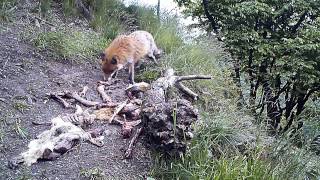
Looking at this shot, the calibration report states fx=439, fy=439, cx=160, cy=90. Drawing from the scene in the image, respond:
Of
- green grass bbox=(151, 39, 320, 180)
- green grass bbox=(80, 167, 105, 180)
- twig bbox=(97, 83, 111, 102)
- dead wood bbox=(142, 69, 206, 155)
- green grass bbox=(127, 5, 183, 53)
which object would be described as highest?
green grass bbox=(127, 5, 183, 53)

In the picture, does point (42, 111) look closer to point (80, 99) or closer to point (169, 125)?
point (80, 99)

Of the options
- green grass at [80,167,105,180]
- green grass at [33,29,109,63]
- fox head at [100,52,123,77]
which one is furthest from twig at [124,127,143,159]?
green grass at [33,29,109,63]

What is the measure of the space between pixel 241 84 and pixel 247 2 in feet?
5.34

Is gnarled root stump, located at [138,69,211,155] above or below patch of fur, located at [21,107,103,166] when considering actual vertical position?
above

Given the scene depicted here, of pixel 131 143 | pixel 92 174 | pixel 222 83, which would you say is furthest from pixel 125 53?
pixel 92 174

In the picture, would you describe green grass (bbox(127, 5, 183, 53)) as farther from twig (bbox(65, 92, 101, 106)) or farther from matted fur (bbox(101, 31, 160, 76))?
twig (bbox(65, 92, 101, 106))

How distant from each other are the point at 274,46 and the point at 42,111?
471cm

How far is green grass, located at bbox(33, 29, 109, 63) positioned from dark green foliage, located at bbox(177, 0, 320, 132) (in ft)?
8.93

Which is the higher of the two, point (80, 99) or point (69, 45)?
point (69, 45)

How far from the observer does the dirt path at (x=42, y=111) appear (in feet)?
14.0

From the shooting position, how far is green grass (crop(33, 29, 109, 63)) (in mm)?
6962

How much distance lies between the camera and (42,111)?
5.38m

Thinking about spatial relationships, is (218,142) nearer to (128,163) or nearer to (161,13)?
(128,163)

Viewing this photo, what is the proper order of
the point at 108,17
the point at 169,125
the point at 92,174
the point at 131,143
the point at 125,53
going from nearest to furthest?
the point at 92,174, the point at 169,125, the point at 131,143, the point at 125,53, the point at 108,17
